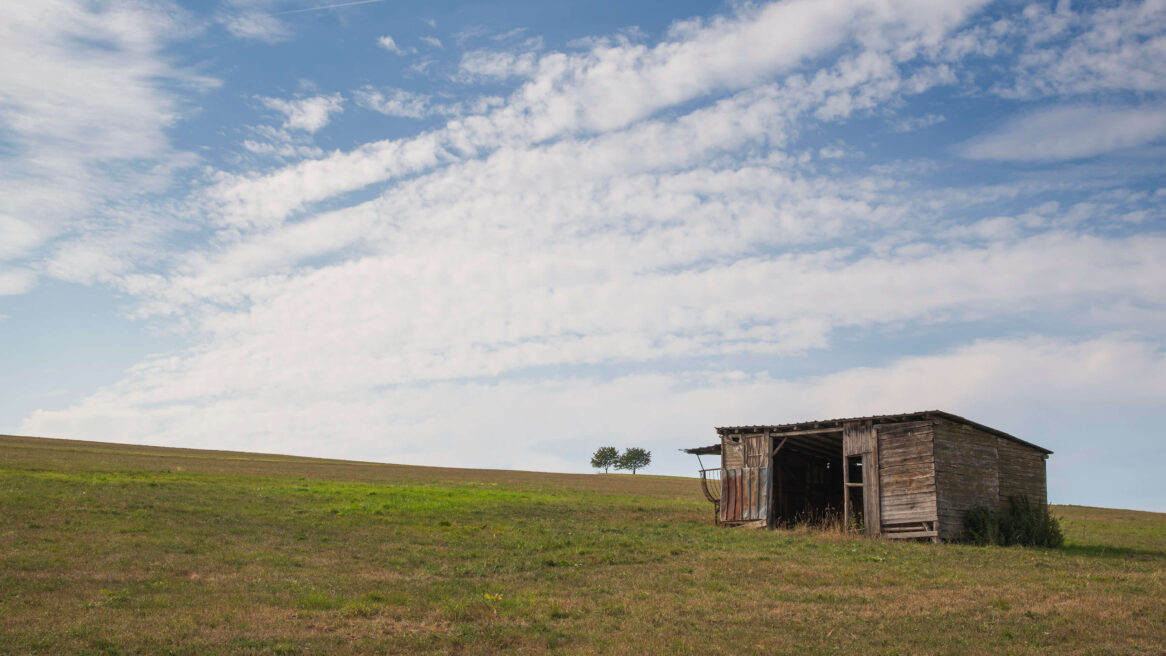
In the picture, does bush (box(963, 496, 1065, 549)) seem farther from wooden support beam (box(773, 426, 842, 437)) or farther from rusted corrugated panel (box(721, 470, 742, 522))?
rusted corrugated panel (box(721, 470, 742, 522))

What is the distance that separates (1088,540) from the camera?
118ft

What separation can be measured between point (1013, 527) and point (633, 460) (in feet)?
397

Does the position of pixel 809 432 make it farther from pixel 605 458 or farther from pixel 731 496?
pixel 605 458

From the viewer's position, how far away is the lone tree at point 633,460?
150 meters

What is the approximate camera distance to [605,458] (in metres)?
149

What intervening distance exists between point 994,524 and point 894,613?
1653cm

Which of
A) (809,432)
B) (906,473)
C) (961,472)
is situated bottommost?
(906,473)

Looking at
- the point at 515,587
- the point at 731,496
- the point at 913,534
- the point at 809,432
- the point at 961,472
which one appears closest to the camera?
the point at 515,587

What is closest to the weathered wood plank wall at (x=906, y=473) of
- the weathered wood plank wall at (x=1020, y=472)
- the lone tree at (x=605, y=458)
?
the weathered wood plank wall at (x=1020, y=472)

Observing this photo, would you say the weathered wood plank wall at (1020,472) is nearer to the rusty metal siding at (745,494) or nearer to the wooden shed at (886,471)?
the wooden shed at (886,471)

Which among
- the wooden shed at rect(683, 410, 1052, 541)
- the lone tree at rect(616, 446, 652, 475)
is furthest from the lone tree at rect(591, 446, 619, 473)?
the wooden shed at rect(683, 410, 1052, 541)

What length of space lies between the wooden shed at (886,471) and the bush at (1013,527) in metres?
0.50

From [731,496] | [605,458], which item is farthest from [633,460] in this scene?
[731,496]

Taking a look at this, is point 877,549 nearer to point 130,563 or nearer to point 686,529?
point 686,529
